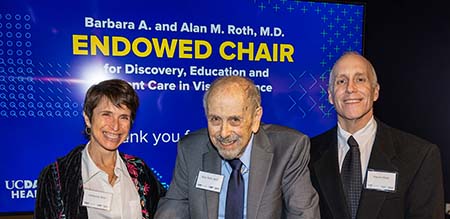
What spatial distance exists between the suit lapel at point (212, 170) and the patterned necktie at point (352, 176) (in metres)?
0.72

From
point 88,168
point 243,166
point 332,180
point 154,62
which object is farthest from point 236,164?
point 154,62

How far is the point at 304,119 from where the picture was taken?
3305 millimetres

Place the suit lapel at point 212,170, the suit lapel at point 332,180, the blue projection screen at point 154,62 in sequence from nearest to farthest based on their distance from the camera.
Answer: the suit lapel at point 212,170
the suit lapel at point 332,180
the blue projection screen at point 154,62

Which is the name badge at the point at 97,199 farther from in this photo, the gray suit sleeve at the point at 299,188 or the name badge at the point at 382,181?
the name badge at the point at 382,181

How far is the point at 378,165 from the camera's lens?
191 cm

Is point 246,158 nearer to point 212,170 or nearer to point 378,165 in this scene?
point 212,170

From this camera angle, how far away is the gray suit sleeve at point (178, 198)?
1723 mm

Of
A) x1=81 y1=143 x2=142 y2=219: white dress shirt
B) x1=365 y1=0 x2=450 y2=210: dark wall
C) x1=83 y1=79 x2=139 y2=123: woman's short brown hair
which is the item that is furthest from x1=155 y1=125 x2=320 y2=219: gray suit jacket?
x1=365 y1=0 x2=450 y2=210: dark wall

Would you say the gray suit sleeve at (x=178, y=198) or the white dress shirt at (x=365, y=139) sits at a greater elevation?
the white dress shirt at (x=365, y=139)

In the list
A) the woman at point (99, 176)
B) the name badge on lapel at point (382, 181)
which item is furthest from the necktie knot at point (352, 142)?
the woman at point (99, 176)

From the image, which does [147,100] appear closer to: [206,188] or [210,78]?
[210,78]

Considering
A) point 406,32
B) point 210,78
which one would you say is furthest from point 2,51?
point 406,32

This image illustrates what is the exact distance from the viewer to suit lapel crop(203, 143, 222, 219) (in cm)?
163

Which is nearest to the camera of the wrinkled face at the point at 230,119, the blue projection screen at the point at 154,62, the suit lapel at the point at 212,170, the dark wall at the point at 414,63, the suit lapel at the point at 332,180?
the wrinkled face at the point at 230,119
